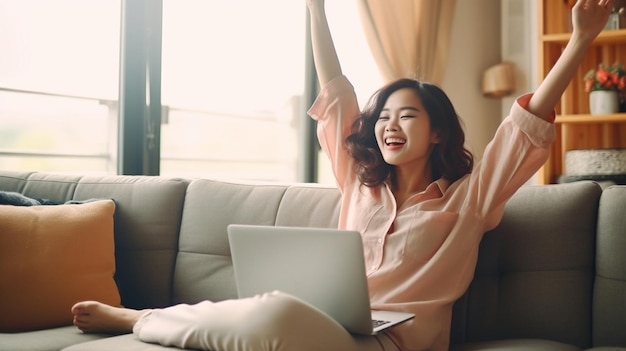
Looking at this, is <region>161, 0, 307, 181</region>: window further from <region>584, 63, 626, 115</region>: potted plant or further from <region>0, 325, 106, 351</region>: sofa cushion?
<region>0, 325, 106, 351</region>: sofa cushion

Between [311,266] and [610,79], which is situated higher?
[610,79]

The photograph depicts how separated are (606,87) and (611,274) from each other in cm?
197

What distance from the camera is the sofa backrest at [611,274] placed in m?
1.68

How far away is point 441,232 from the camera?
1772 mm

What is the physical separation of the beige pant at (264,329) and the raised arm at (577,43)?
70cm

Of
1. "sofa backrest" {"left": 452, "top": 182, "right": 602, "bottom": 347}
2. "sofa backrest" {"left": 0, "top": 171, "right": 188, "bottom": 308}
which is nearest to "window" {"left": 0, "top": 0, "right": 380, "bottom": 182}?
"sofa backrest" {"left": 0, "top": 171, "right": 188, "bottom": 308}

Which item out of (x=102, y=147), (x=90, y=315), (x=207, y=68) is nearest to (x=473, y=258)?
(x=90, y=315)

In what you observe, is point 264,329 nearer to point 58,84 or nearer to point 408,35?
point 58,84

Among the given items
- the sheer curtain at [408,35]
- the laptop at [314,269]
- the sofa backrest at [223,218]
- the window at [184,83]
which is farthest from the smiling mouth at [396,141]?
the sheer curtain at [408,35]

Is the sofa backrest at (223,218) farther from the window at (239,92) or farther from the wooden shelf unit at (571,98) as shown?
the wooden shelf unit at (571,98)

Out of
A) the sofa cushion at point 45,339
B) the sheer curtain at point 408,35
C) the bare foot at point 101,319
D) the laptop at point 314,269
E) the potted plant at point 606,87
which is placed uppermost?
the sheer curtain at point 408,35

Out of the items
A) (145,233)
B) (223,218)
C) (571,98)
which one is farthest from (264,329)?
(571,98)

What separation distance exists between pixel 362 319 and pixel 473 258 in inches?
16.1

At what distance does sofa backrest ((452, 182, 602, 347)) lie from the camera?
5.75 ft
